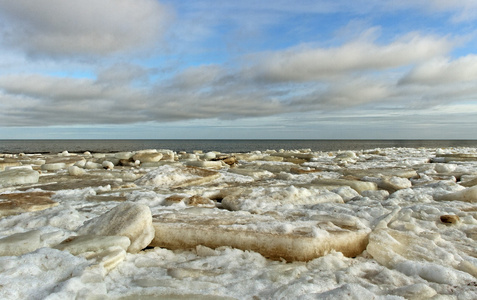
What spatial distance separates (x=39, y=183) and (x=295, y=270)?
21.4 ft

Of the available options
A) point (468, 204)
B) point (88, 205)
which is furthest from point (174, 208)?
point (468, 204)

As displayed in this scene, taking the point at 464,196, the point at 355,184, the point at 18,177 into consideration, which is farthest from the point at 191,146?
the point at 464,196

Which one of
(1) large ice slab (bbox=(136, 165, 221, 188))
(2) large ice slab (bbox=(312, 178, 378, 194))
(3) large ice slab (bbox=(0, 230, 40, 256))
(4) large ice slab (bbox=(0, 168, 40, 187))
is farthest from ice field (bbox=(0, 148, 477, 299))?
(4) large ice slab (bbox=(0, 168, 40, 187))

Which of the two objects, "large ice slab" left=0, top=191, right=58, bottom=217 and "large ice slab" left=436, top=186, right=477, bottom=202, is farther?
"large ice slab" left=436, top=186, right=477, bottom=202

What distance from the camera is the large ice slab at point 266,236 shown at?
2.71 meters

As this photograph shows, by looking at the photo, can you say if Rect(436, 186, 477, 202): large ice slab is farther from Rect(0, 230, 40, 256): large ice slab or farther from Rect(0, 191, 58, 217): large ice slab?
Rect(0, 191, 58, 217): large ice slab

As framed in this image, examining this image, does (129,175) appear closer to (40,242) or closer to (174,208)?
(174,208)

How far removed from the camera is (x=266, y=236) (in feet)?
9.25

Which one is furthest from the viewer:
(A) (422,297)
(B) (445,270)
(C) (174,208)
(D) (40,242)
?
(C) (174,208)

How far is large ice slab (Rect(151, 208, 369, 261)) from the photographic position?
107 inches

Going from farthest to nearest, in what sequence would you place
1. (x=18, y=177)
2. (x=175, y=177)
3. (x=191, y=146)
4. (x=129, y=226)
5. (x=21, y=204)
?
(x=191, y=146) → (x=18, y=177) → (x=175, y=177) → (x=21, y=204) → (x=129, y=226)

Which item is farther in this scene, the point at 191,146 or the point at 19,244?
the point at 191,146

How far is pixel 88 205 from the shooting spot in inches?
178

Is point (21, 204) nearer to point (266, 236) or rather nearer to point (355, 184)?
point (266, 236)
